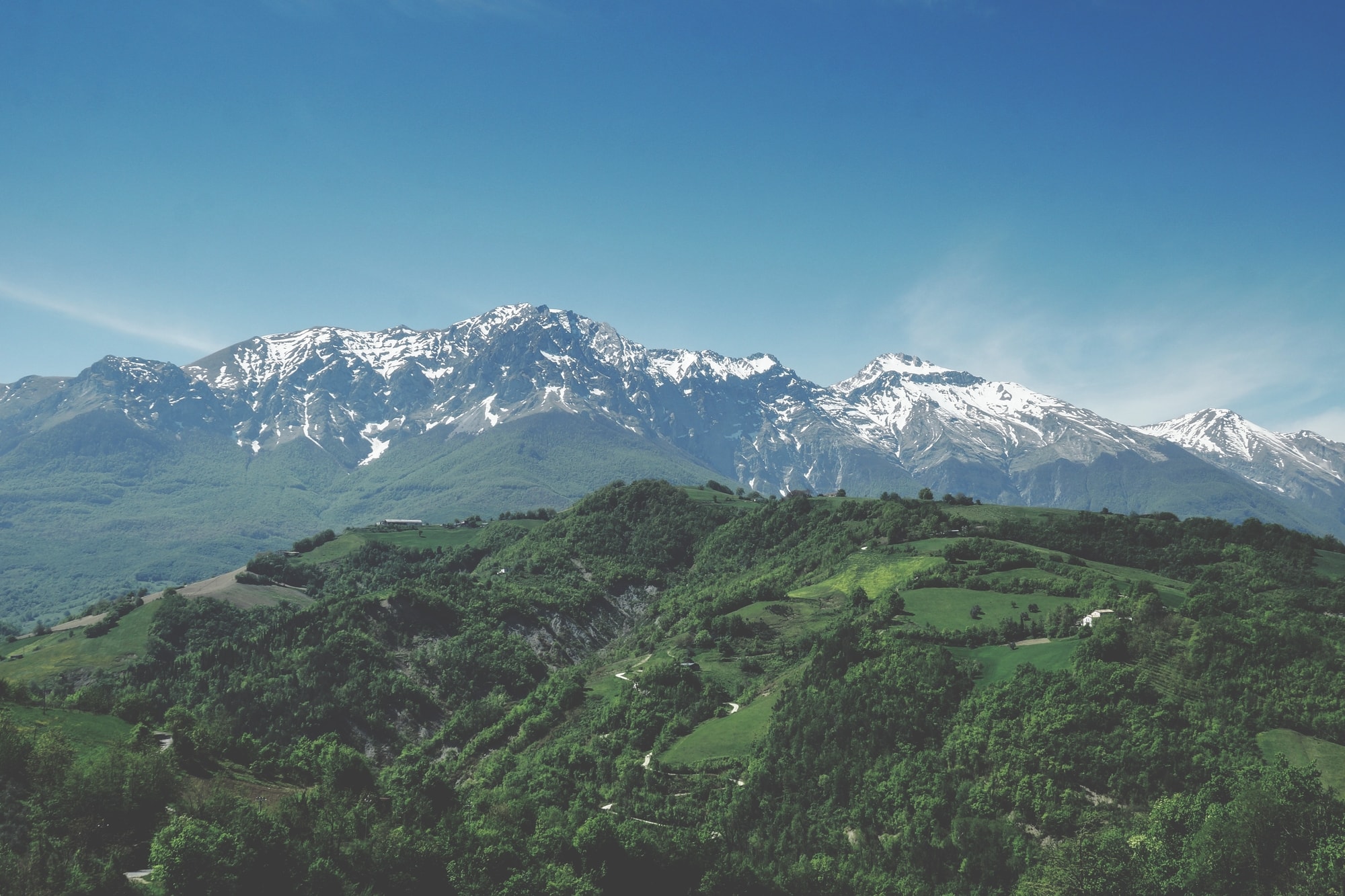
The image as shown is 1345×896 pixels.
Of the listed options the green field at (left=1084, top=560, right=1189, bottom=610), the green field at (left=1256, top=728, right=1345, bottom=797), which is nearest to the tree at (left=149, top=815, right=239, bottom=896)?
the green field at (left=1256, top=728, right=1345, bottom=797)

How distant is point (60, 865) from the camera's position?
52.8 meters

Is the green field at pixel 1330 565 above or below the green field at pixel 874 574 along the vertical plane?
above

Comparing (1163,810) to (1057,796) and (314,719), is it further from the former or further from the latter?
(314,719)

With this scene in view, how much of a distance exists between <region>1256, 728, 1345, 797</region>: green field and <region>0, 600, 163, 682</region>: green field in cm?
16880

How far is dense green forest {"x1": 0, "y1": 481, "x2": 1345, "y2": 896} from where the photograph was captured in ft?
209

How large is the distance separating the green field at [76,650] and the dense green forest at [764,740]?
3.26 meters

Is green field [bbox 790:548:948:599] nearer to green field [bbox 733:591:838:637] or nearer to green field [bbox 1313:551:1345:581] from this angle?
green field [bbox 733:591:838:637]

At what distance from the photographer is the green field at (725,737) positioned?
107 metres

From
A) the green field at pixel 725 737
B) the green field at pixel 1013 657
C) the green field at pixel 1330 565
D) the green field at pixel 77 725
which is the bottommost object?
the green field at pixel 725 737

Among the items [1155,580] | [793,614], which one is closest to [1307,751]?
[1155,580]

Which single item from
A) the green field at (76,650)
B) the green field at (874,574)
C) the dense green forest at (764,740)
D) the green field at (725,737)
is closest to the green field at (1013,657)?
the dense green forest at (764,740)

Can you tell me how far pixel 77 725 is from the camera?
86.1 meters

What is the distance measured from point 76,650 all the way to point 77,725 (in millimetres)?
89809

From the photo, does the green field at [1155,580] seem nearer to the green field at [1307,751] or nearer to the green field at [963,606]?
the green field at [963,606]
